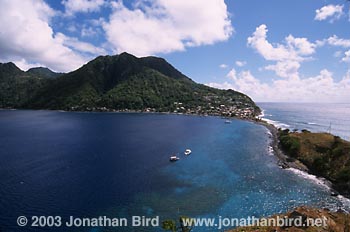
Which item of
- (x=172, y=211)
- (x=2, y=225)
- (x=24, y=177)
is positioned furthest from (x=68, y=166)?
(x=172, y=211)

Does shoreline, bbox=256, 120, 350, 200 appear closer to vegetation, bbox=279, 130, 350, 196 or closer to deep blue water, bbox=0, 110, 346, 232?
vegetation, bbox=279, 130, 350, 196

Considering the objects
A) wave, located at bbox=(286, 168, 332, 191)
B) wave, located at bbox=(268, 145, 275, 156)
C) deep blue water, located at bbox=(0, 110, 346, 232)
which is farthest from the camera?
wave, located at bbox=(268, 145, 275, 156)

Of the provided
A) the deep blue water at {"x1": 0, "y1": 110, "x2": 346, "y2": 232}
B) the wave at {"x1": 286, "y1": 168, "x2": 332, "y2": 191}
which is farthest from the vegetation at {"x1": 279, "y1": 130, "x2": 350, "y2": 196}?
the deep blue water at {"x1": 0, "y1": 110, "x2": 346, "y2": 232}

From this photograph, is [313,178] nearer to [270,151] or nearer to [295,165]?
[295,165]

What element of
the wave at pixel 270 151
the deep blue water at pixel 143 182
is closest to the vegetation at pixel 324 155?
the wave at pixel 270 151

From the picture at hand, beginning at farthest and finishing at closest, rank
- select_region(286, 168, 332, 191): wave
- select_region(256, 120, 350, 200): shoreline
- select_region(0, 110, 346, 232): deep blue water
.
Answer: select_region(286, 168, 332, 191): wave → select_region(256, 120, 350, 200): shoreline → select_region(0, 110, 346, 232): deep blue water

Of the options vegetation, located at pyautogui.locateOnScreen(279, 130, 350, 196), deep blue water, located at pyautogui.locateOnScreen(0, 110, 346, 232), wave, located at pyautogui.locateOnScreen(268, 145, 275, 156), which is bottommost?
deep blue water, located at pyautogui.locateOnScreen(0, 110, 346, 232)

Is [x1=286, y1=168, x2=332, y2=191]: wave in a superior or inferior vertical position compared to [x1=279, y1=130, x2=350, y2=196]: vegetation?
inferior

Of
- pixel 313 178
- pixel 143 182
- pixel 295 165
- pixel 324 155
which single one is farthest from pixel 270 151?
pixel 143 182
